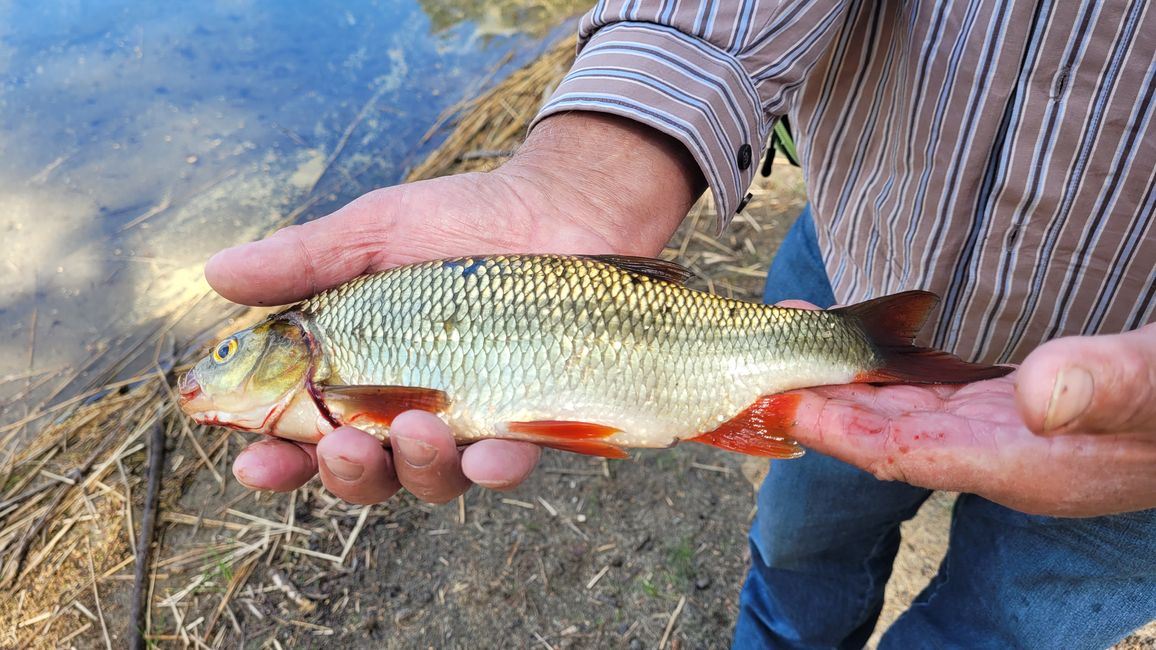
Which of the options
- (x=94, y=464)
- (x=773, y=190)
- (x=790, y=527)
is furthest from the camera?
(x=773, y=190)

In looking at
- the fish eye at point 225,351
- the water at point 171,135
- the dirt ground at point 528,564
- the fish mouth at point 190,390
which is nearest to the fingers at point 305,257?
the fish eye at point 225,351

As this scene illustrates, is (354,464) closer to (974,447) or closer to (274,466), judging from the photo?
(274,466)

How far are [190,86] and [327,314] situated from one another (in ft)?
17.9

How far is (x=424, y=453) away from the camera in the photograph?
1.57 metres

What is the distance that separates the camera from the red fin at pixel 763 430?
1735 millimetres

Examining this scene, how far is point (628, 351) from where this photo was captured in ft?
5.88

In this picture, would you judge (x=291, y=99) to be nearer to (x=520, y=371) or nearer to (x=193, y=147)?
(x=193, y=147)

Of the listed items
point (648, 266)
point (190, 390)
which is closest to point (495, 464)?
point (648, 266)

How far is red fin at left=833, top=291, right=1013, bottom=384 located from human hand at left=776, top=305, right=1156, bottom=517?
0.11 feet

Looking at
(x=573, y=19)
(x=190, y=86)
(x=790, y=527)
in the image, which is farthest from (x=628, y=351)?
(x=573, y=19)

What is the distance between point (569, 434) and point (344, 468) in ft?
1.65

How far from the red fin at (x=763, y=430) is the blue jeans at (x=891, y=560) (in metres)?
0.46

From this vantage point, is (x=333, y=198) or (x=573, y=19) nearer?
(x=333, y=198)

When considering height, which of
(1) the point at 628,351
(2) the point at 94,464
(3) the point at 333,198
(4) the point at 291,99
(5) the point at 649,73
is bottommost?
(2) the point at 94,464
